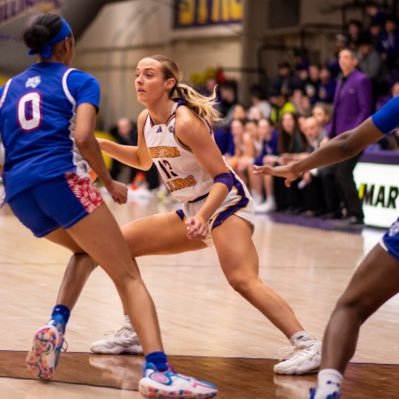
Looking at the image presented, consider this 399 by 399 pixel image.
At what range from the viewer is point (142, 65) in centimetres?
517

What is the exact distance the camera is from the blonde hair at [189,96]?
5160 mm

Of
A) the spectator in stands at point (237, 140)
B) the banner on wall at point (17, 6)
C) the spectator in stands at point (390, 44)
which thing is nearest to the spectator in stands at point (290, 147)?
the spectator in stands at point (237, 140)

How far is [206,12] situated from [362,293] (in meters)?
19.4

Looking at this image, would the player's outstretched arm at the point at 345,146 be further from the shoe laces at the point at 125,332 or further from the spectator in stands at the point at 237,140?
the spectator in stands at the point at 237,140

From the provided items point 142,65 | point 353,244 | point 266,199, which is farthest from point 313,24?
point 142,65

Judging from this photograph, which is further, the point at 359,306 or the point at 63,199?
the point at 63,199

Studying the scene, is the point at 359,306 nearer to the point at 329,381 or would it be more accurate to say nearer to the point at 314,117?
the point at 329,381

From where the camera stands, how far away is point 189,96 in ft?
17.2

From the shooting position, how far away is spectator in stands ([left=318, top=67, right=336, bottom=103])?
658 inches

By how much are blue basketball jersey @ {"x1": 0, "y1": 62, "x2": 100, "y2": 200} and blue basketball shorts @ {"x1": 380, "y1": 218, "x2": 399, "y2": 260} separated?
137cm

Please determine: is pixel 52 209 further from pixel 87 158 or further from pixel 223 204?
pixel 223 204

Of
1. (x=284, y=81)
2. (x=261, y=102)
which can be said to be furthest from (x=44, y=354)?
(x=284, y=81)

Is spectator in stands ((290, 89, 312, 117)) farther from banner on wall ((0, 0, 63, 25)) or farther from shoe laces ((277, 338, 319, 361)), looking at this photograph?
shoe laces ((277, 338, 319, 361))

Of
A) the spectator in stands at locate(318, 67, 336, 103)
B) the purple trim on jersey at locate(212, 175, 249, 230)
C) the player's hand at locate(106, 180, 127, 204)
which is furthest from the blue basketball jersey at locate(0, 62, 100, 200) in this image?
the spectator in stands at locate(318, 67, 336, 103)
